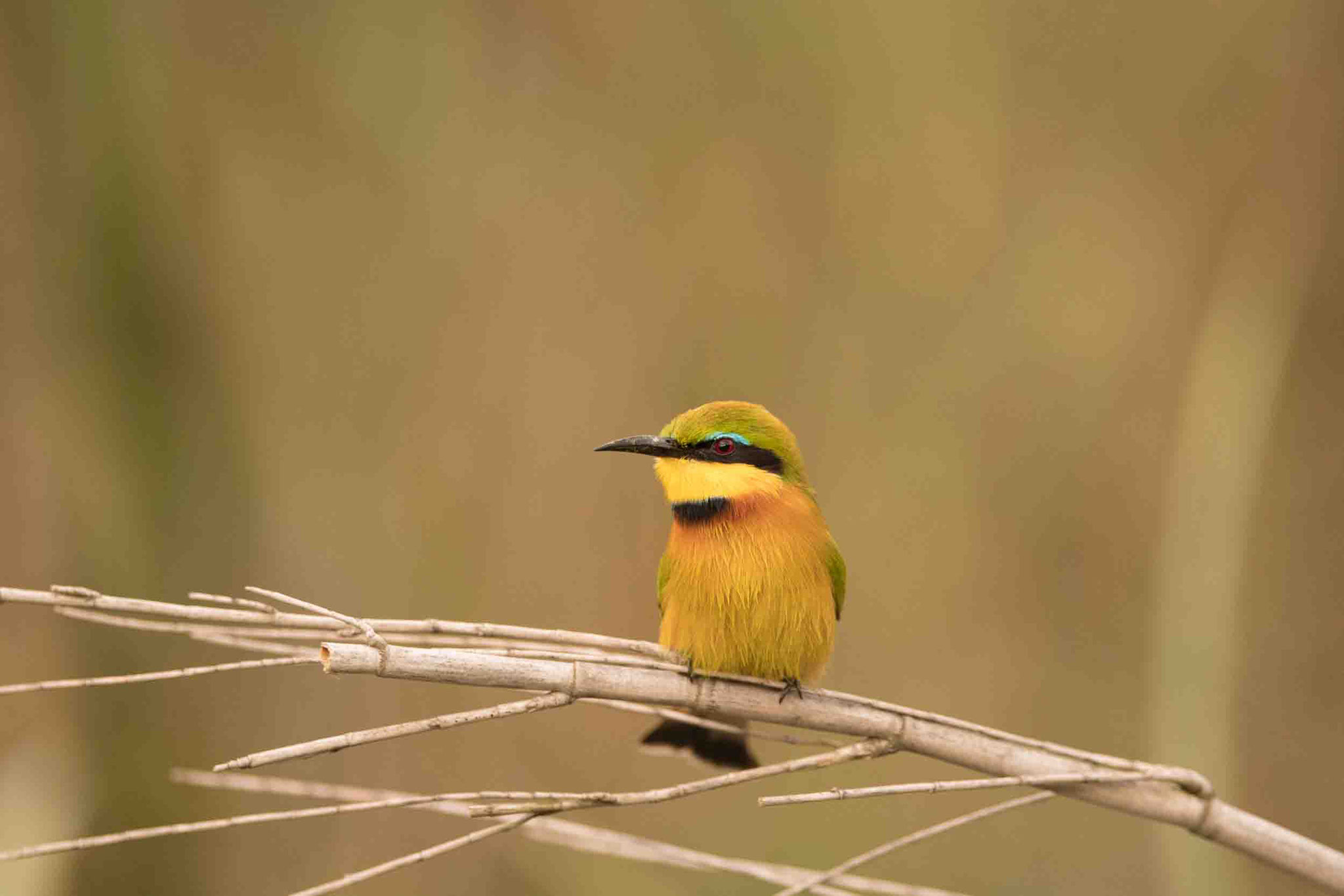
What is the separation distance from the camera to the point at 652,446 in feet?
4.53

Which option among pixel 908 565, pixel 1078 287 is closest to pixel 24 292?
pixel 908 565

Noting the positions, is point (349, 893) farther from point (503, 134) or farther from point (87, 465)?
point (503, 134)

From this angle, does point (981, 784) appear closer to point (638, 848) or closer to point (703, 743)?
point (638, 848)

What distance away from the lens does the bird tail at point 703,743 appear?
1608 millimetres

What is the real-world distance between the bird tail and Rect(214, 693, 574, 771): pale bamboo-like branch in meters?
0.71

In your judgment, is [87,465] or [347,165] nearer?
[87,465]

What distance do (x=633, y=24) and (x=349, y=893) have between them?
80.9 inches

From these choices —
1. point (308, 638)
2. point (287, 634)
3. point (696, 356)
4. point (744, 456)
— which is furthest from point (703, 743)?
point (696, 356)

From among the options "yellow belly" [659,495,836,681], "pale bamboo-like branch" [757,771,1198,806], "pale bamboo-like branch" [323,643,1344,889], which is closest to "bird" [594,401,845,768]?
"yellow belly" [659,495,836,681]

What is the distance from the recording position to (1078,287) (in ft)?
8.03

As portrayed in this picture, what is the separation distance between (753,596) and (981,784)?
64 centimetres

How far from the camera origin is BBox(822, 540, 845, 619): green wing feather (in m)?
1.57

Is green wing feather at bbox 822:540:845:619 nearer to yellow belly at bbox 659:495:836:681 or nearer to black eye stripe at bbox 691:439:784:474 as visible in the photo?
yellow belly at bbox 659:495:836:681

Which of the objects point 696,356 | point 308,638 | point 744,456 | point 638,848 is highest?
point 696,356
